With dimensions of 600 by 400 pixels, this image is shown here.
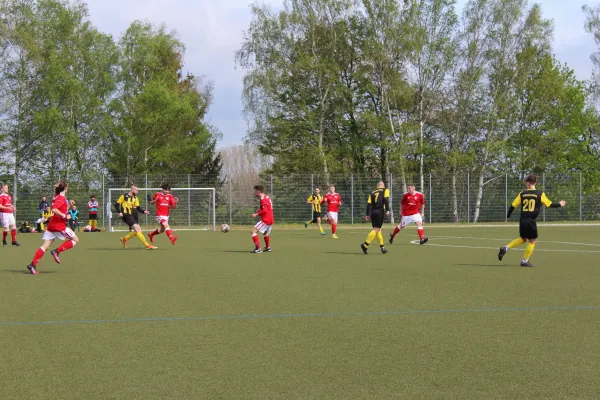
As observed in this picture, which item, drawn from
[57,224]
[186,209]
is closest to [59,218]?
[57,224]

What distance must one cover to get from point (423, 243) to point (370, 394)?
1788 cm

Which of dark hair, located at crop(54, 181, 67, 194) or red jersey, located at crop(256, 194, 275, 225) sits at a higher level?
dark hair, located at crop(54, 181, 67, 194)

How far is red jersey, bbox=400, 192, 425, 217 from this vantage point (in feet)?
70.0

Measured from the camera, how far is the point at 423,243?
22.6 metres

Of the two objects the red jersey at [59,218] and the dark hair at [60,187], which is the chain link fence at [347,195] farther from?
the dark hair at [60,187]

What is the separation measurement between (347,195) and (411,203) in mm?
21368

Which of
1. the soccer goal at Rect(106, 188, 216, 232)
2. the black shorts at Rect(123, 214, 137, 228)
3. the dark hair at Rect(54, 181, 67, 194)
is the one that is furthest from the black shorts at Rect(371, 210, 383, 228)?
the soccer goal at Rect(106, 188, 216, 232)

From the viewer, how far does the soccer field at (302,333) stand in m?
5.30

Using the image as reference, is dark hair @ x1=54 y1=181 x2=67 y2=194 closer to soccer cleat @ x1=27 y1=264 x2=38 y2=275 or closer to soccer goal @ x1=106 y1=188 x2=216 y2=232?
soccer cleat @ x1=27 y1=264 x2=38 y2=275

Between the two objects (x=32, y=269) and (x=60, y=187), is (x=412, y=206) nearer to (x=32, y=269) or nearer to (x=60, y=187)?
(x=60, y=187)

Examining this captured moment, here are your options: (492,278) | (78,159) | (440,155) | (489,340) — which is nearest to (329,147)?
(440,155)

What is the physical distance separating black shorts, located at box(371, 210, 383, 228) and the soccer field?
4284 millimetres

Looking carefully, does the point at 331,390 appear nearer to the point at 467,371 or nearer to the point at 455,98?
the point at 467,371

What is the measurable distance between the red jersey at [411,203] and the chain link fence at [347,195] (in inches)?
792
